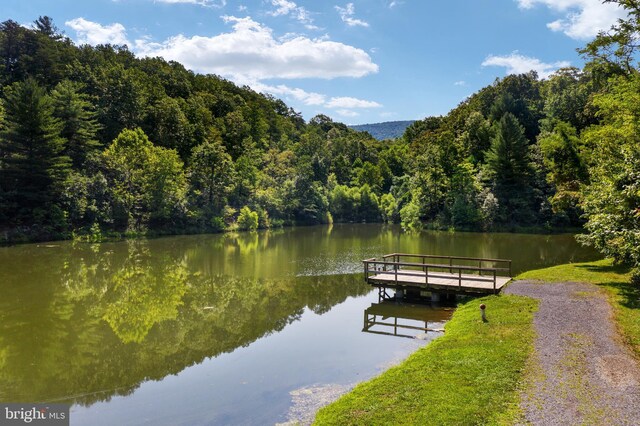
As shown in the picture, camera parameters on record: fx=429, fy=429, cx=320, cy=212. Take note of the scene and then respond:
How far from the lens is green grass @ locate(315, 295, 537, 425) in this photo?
891 cm

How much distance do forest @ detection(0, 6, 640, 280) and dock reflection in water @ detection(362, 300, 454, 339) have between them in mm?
8217

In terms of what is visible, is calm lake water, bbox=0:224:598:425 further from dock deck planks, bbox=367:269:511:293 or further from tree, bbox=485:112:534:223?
tree, bbox=485:112:534:223

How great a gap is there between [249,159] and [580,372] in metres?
75.3

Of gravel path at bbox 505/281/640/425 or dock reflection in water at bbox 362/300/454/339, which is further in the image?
dock reflection in water at bbox 362/300/454/339

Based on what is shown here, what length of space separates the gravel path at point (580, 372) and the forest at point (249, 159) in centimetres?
509

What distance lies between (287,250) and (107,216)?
83.7ft

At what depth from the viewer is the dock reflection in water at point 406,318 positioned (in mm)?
17344

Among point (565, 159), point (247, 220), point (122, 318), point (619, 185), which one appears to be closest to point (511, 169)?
point (565, 159)

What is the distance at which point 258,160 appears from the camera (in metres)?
86.9

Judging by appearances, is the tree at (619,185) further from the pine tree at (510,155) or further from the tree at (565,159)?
the pine tree at (510,155)

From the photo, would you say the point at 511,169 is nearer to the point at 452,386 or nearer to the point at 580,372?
the point at 580,372

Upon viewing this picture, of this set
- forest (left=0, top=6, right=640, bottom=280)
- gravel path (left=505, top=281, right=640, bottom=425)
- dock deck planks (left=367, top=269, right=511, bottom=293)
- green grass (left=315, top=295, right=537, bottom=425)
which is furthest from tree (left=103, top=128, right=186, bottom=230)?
gravel path (left=505, top=281, right=640, bottom=425)

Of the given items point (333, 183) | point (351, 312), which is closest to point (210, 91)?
point (333, 183)

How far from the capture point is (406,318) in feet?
63.1
